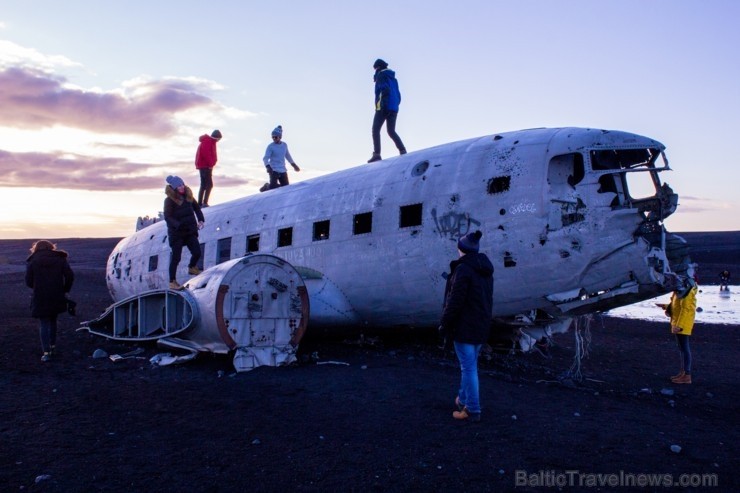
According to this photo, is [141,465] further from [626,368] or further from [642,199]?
[626,368]

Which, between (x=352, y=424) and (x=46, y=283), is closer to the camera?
(x=352, y=424)

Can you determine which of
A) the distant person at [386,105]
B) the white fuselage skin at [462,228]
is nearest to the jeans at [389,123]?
the distant person at [386,105]

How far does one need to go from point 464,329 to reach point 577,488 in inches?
91.5

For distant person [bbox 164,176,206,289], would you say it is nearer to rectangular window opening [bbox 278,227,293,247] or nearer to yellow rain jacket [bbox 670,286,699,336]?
rectangular window opening [bbox 278,227,293,247]

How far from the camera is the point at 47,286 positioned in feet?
37.9

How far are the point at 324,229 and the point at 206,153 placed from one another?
6502 millimetres

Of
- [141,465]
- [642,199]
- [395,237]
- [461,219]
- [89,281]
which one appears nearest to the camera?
[141,465]

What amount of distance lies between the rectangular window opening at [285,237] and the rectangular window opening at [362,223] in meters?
1.94

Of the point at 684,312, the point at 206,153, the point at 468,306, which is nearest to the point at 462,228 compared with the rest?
the point at 468,306

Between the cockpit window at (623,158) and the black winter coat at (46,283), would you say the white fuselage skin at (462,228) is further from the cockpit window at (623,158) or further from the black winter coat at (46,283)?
the black winter coat at (46,283)

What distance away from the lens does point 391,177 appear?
474 inches

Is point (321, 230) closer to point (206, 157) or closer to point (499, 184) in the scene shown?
point (499, 184)

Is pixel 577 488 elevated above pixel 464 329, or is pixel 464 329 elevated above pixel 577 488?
pixel 464 329

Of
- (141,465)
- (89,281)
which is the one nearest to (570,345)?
(141,465)
